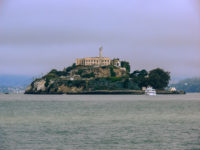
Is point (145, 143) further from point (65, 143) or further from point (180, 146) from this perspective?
point (65, 143)

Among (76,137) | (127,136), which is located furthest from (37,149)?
(127,136)

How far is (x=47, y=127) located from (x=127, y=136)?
11.3 meters

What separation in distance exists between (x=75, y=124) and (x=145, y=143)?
1741 centimetres

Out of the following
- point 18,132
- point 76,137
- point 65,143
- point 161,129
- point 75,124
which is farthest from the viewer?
point 75,124

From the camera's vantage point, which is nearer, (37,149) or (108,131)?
(37,149)

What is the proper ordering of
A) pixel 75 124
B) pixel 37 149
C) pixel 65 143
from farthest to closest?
pixel 75 124
pixel 65 143
pixel 37 149

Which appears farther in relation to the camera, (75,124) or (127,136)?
Result: (75,124)

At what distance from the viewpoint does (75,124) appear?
52562 millimetres

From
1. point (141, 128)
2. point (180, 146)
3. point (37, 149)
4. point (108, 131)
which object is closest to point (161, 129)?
point (141, 128)

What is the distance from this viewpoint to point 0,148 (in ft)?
112

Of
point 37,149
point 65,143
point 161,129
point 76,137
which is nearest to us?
point 37,149

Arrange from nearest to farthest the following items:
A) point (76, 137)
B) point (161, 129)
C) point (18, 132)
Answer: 1. point (76, 137)
2. point (18, 132)
3. point (161, 129)

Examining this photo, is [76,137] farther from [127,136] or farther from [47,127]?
[47,127]

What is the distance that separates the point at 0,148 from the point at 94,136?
9.70 metres
